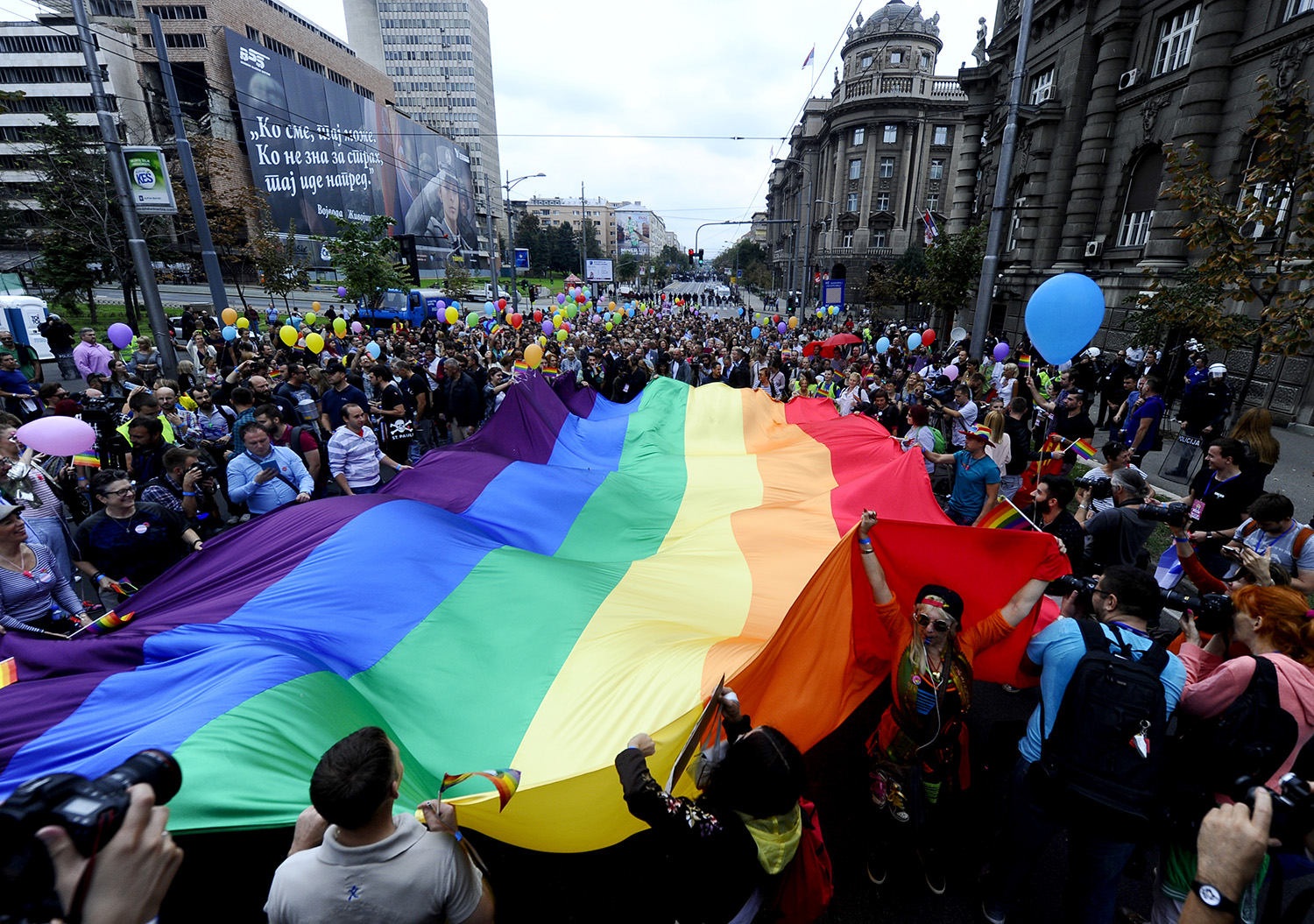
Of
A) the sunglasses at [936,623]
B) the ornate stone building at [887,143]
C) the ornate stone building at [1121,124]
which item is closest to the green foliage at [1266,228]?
the ornate stone building at [1121,124]

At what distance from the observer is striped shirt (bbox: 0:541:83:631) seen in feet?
12.3

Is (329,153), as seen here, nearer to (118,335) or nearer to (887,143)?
(118,335)

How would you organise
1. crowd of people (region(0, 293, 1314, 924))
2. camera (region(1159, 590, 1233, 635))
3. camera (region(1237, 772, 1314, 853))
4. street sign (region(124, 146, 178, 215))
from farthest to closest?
street sign (region(124, 146, 178, 215)) → camera (region(1159, 590, 1233, 635)) → crowd of people (region(0, 293, 1314, 924)) → camera (region(1237, 772, 1314, 853))

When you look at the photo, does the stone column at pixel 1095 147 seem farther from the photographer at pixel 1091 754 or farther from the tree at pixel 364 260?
the tree at pixel 364 260

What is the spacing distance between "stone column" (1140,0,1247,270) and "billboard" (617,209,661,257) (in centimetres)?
14620

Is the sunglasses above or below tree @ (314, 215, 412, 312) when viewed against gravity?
below

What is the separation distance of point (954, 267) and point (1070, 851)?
21.8m

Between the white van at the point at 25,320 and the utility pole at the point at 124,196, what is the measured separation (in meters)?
8.85

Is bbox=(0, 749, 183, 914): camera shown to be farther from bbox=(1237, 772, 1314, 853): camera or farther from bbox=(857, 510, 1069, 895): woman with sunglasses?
bbox=(857, 510, 1069, 895): woman with sunglasses

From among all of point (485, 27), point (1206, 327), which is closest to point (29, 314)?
point (1206, 327)

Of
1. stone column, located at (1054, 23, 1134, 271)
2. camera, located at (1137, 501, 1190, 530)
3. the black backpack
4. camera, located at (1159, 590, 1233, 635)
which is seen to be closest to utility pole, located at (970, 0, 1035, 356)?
stone column, located at (1054, 23, 1134, 271)

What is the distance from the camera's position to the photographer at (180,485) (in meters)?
4.92

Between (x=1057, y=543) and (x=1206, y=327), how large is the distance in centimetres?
984

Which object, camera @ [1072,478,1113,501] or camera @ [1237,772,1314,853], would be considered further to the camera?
camera @ [1072,478,1113,501]
